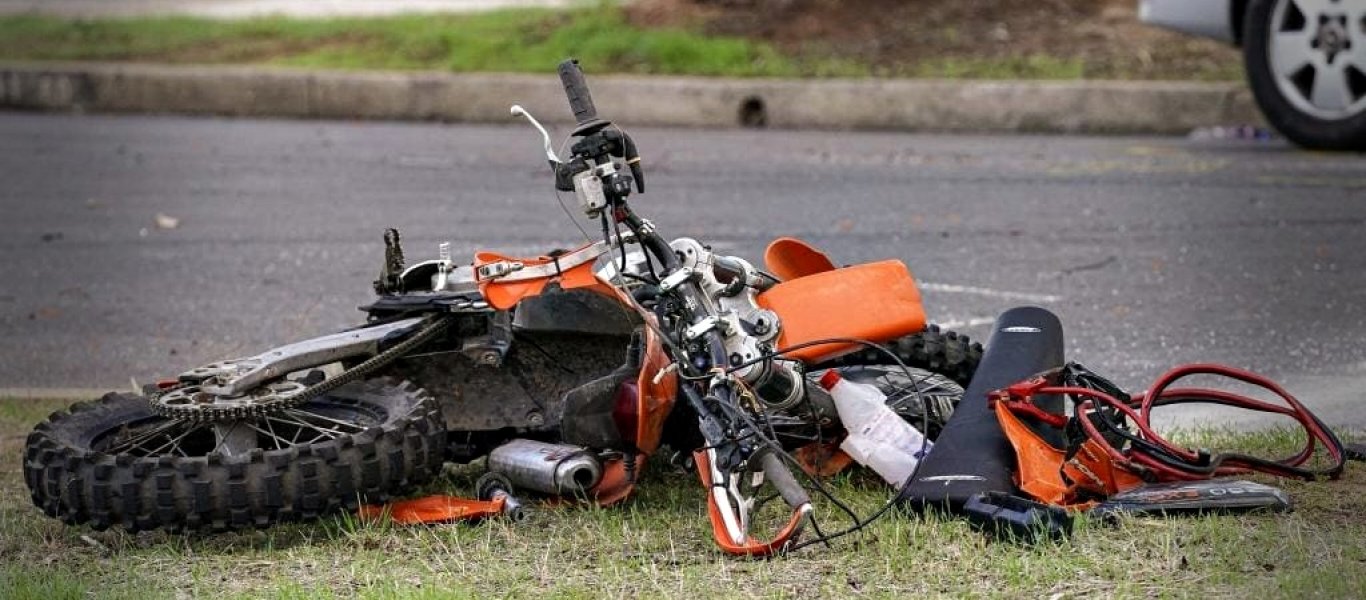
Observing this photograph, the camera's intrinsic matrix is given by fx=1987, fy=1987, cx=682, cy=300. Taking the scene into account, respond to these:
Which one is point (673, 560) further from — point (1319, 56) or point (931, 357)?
point (1319, 56)

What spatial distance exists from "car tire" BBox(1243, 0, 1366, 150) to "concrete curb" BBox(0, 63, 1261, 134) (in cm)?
154

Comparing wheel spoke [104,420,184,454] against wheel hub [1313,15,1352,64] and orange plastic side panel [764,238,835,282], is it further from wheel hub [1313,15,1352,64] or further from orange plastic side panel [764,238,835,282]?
wheel hub [1313,15,1352,64]

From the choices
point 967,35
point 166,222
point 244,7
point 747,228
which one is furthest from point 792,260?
point 244,7

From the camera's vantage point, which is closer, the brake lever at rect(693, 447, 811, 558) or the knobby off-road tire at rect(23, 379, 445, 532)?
the brake lever at rect(693, 447, 811, 558)

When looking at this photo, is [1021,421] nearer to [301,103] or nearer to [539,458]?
[539,458]

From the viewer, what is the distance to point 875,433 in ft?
15.3

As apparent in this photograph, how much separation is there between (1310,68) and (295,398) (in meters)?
7.05

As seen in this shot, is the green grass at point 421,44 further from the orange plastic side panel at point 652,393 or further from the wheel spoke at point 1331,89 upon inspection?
the orange plastic side panel at point 652,393

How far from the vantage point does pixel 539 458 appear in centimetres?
459

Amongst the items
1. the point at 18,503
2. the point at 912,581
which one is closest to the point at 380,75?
the point at 18,503

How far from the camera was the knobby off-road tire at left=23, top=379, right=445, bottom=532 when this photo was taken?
4285 millimetres

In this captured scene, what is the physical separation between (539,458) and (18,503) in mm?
1360

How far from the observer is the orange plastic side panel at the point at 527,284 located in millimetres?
4742

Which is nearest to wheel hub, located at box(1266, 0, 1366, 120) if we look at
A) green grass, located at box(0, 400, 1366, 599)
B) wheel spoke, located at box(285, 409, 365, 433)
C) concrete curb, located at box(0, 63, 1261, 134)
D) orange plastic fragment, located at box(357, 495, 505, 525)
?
concrete curb, located at box(0, 63, 1261, 134)
